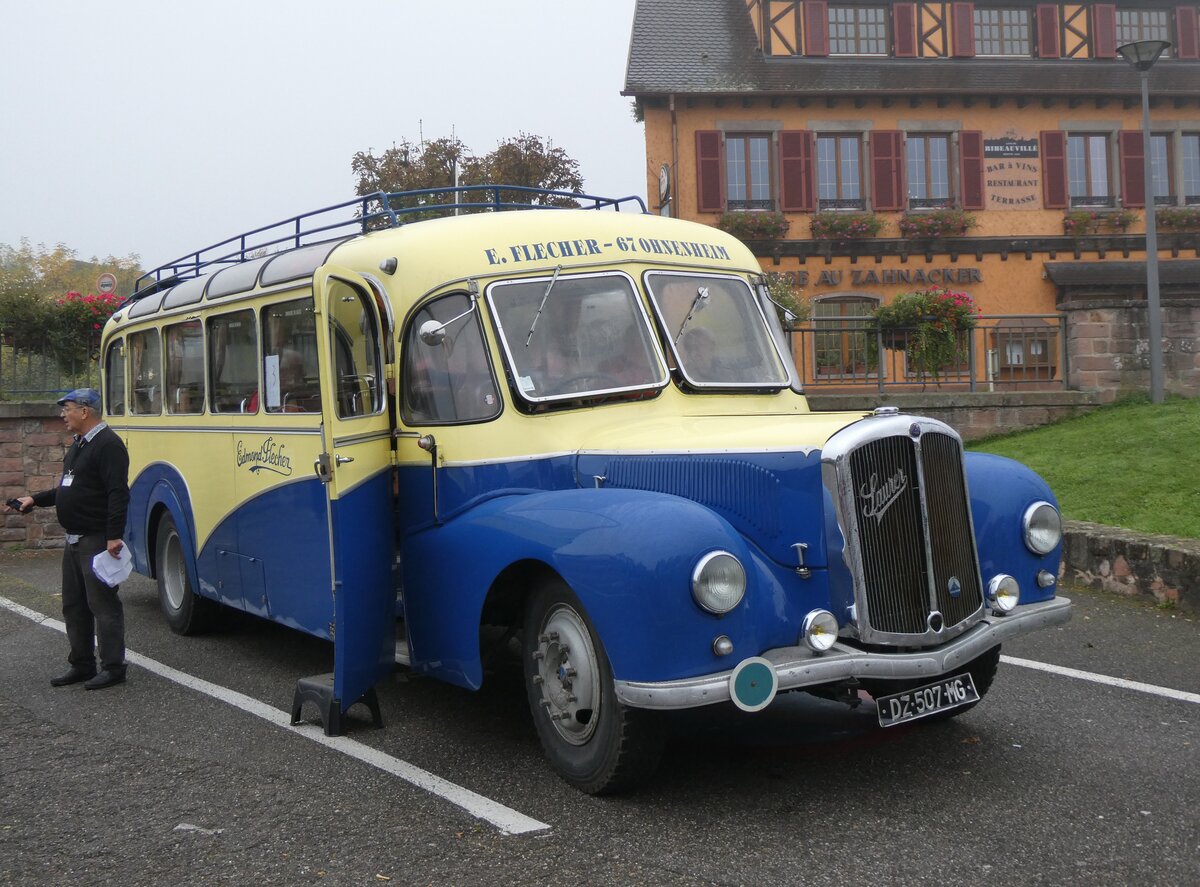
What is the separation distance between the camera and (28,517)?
13812 mm

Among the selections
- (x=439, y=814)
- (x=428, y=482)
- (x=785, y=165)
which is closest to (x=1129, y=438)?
(x=428, y=482)

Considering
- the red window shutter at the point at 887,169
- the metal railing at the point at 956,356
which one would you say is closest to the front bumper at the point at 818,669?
the metal railing at the point at 956,356

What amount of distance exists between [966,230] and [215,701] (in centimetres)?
2224

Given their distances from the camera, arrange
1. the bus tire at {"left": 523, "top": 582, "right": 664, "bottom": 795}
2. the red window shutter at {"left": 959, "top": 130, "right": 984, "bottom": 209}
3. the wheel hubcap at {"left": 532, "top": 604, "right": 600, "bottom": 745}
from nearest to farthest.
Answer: the bus tire at {"left": 523, "top": 582, "right": 664, "bottom": 795} < the wheel hubcap at {"left": 532, "top": 604, "right": 600, "bottom": 745} < the red window shutter at {"left": 959, "top": 130, "right": 984, "bottom": 209}

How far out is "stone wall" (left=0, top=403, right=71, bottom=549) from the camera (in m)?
13.7

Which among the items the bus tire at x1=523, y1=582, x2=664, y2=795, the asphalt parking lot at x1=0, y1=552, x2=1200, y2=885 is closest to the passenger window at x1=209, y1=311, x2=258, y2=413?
the asphalt parking lot at x1=0, y1=552, x2=1200, y2=885

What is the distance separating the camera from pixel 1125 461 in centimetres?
1201

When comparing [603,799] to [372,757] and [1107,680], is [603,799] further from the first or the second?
[1107,680]

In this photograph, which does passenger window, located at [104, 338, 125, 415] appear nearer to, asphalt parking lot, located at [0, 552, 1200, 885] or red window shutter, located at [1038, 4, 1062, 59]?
asphalt parking lot, located at [0, 552, 1200, 885]

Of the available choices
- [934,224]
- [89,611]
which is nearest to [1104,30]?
[934,224]

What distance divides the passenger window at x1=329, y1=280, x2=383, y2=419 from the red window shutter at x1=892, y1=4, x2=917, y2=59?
2337cm

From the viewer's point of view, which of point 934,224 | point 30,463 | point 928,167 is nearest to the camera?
point 30,463

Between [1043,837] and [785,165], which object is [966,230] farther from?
[1043,837]

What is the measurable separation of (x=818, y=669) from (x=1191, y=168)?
26440mm
